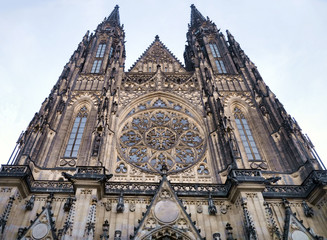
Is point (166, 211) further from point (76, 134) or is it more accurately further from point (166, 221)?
point (76, 134)

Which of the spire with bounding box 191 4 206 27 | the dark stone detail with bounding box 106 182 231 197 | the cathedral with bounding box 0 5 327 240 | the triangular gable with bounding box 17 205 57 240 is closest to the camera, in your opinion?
the triangular gable with bounding box 17 205 57 240

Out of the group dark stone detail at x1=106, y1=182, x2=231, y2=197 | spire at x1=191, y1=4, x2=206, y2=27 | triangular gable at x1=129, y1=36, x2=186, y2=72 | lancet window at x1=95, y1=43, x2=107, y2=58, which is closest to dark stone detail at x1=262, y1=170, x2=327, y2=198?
dark stone detail at x1=106, y1=182, x2=231, y2=197

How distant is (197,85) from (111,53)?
8925 millimetres

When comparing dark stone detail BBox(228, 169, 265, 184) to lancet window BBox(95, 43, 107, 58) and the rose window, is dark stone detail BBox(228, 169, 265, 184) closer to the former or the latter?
the rose window

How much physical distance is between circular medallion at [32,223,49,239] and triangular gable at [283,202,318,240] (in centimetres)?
938

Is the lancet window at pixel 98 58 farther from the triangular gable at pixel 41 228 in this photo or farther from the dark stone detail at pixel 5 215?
the triangular gable at pixel 41 228

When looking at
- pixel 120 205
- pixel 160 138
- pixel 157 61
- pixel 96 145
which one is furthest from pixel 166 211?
pixel 157 61

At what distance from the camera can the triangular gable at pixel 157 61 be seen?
22663mm

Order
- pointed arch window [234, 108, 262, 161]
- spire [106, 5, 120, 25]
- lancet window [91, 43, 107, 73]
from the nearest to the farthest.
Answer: pointed arch window [234, 108, 262, 161] < lancet window [91, 43, 107, 73] < spire [106, 5, 120, 25]

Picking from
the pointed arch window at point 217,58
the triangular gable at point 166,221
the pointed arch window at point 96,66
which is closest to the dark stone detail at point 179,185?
the triangular gable at point 166,221

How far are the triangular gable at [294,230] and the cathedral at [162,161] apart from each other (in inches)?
1.8

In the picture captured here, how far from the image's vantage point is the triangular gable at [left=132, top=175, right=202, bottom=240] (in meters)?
10.9

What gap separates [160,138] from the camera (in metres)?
16.3

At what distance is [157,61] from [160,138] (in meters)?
9.31
